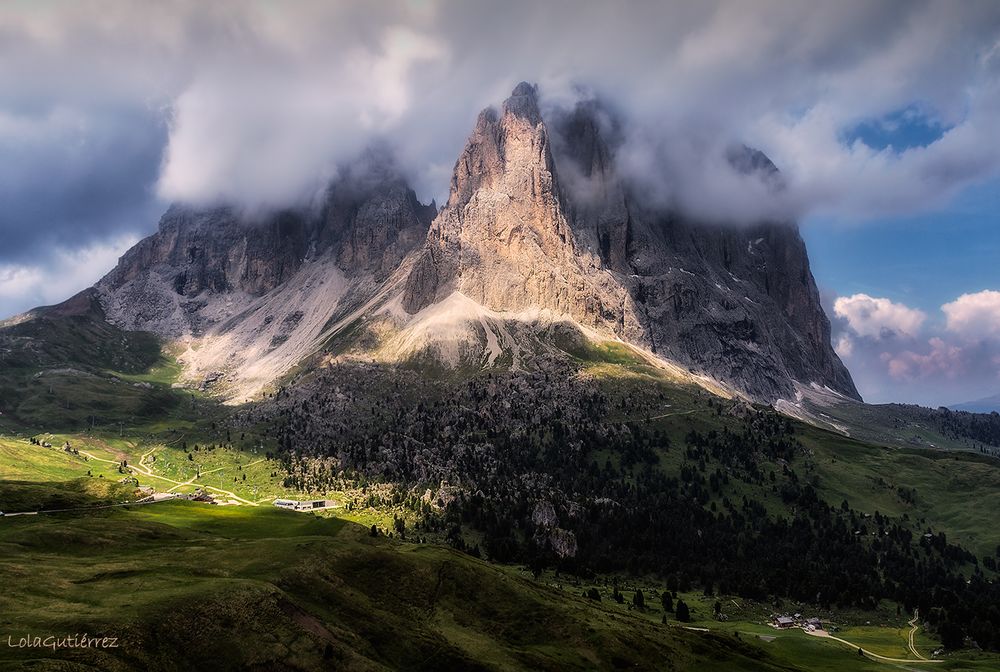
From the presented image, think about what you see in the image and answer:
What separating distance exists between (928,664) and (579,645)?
11202cm

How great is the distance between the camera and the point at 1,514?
582ft

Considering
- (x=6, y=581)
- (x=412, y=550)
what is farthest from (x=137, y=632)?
(x=412, y=550)

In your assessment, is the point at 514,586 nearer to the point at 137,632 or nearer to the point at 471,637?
the point at 471,637

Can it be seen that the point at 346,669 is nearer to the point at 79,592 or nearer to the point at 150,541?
the point at 79,592

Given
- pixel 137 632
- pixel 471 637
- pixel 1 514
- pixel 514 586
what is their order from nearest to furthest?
pixel 137 632 < pixel 471 637 < pixel 514 586 < pixel 1 514

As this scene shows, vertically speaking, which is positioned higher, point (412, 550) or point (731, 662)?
point (412, 550)

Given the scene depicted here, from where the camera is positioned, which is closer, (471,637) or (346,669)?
(346,669)

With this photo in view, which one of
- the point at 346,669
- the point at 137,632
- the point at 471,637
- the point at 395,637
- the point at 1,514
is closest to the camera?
the point at 137,632

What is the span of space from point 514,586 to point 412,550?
1044 inches

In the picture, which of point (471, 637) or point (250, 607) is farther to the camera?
point (471, 637)

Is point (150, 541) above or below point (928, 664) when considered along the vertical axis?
above

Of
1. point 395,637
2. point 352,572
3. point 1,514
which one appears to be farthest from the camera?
point 1,514

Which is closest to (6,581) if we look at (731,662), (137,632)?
(137,632)

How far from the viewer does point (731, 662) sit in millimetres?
147500
